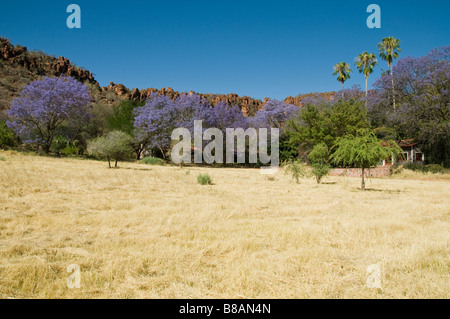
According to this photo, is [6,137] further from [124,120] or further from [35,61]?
[35,61]

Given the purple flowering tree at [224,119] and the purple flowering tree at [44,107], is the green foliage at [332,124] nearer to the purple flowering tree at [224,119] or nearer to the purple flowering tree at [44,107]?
the purple flowering tree at [224,119]

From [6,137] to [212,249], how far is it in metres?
32.1

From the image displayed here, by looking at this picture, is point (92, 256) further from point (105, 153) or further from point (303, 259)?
point (105, 153)

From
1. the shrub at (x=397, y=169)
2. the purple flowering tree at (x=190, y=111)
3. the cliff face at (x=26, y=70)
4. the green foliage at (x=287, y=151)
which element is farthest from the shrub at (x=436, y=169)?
the purple flowering tree at (x=190, y=111)

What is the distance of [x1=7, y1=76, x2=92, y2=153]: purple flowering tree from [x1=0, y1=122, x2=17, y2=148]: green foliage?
2.26 feet

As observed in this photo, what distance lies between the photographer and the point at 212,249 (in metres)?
4.99

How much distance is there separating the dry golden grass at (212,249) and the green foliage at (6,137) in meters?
23.5

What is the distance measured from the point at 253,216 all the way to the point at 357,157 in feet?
29.9

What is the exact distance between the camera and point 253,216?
822cm

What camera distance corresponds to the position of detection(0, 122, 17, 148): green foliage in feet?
90.8

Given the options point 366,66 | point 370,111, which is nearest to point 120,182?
point 370,111

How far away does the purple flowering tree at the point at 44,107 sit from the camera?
27.5m
